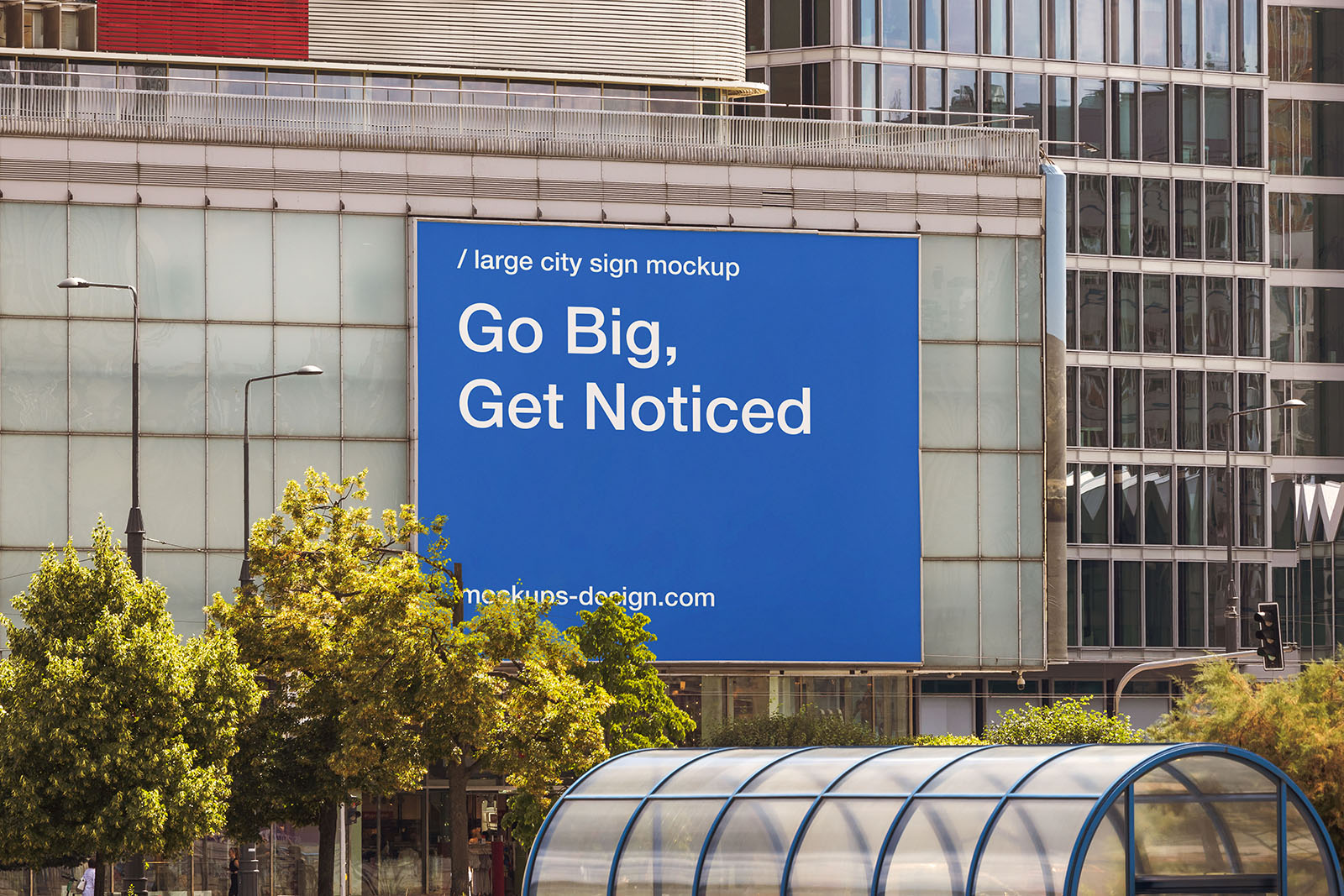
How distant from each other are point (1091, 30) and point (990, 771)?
62.6 meters

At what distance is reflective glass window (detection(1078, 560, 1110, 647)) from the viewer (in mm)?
81188

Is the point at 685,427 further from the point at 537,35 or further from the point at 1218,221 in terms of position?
→ the point at 1218,221

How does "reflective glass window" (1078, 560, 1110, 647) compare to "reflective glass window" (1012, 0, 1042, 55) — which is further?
"reflective glass window" (1012, 0, 1042, 55)

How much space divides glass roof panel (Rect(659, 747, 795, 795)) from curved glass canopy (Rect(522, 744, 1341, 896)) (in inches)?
1.3

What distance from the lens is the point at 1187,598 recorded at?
8206 cm

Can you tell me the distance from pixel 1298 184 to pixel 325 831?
195 feet

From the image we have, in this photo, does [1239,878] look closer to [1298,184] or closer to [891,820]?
[891,820]

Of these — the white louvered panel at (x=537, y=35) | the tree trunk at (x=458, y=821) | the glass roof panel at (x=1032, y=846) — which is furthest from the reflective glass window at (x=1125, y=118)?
the glass roof panel at (x=1032, y=846)

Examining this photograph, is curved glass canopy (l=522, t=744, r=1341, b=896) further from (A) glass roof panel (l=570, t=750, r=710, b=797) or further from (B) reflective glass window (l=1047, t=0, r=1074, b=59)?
(B) reflective glass window (l=1047, t=0, r=1074, b=59)

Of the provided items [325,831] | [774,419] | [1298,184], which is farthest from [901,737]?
[1298,184]

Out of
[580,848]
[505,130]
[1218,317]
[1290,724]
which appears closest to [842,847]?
[580,848]

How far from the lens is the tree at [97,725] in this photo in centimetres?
3183

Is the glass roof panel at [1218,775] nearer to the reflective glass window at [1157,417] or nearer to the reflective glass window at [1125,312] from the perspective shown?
the reflective glass window at [1125,312]

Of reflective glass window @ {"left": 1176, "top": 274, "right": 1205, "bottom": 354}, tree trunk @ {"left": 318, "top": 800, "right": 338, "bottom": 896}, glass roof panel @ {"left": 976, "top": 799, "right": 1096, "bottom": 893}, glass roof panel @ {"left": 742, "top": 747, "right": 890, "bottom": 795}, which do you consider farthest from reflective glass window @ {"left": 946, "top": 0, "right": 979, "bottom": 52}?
glass roof panel @ {"left": 976, "top": 799, "right": 1096, "bottom": 893}
